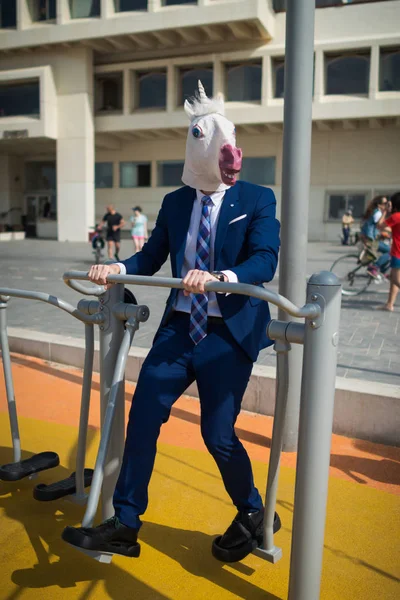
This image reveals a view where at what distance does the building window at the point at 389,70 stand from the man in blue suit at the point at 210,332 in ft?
85.0

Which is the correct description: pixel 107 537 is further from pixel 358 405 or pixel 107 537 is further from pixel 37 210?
pixel 37 210

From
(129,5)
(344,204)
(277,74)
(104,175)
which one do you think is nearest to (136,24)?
(129,5)

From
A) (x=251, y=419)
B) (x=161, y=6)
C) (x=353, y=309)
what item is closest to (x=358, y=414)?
(x=251, y=419)

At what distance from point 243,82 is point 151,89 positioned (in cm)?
495

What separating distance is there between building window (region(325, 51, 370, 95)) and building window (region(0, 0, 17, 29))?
622 inches

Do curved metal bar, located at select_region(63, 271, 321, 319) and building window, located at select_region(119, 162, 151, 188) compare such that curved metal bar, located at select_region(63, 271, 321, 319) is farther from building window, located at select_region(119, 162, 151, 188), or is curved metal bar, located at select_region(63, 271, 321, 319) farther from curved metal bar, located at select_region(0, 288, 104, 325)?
building window, located at select_region(119, 162, 151, 188)

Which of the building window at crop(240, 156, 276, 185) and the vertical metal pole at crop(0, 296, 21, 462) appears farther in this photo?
the building window at crop(240, 156, 276, 185)

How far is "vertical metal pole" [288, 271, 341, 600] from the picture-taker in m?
1.91

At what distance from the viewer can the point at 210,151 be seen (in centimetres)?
247

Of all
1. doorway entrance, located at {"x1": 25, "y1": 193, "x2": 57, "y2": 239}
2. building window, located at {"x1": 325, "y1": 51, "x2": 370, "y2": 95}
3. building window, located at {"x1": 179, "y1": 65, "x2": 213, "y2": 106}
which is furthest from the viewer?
doorway entrance, located at {"x1": 25, "y1": 193, "x2": 57, "y2": 239}

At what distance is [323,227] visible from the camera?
29500 mm

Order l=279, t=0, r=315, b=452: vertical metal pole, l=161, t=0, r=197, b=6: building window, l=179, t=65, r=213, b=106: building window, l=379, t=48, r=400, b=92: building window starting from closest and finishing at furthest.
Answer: l=279, t=0, r=315, b=452: vertical metal pole → l=379, t=48, r=400, b=92: building window → l=161, t=0, r=197, b=6: building window → l=179, t=65, r=213, b=106: building window

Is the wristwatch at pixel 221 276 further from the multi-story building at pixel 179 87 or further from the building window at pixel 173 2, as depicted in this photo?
the building window at pixel 173 2

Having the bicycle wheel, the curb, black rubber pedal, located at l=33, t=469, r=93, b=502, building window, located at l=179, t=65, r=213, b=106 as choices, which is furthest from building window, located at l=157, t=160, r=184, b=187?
black rubber pedal, located at l=33, t=469, r=93, b=502
